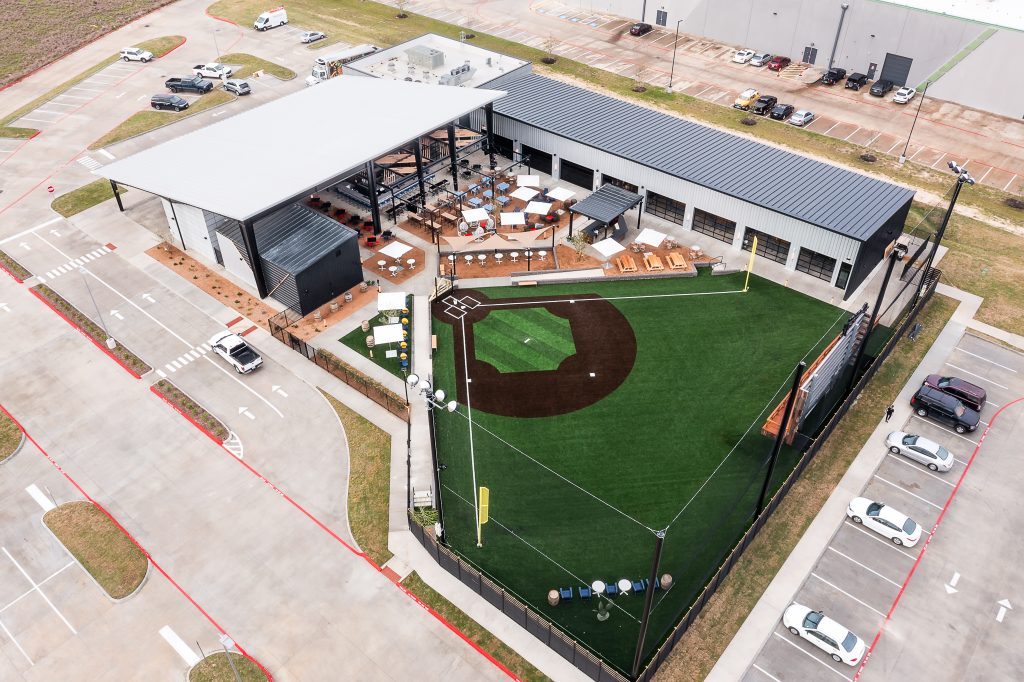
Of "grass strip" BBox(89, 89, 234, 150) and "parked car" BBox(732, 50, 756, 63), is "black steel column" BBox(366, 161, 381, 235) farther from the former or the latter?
"parked car" BBox(732, 50, 756, 63)

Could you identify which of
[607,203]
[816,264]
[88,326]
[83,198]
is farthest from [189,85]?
[816,264]

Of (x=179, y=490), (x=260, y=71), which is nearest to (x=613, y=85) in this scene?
(x=260, y=71)

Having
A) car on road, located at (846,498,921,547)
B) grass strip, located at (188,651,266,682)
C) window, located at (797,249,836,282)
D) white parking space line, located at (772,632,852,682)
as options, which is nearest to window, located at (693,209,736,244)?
window, located at (797,249,836,282)

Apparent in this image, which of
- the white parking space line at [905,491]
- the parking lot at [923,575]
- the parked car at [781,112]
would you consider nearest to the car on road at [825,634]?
the parking lot at [923,575]

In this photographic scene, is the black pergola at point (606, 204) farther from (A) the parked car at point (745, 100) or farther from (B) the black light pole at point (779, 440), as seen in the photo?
(A) the parked car at point (745, 100)

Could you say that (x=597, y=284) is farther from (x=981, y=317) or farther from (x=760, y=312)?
(x=981, y=317)

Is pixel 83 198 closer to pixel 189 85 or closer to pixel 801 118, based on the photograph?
pixel 189 85

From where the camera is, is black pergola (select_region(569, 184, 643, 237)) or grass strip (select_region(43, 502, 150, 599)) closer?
grass strip (select_region(43, 502, 150, 599))
